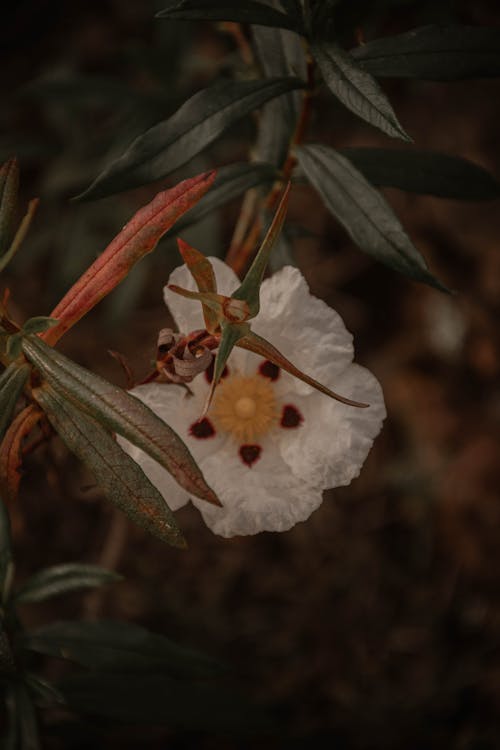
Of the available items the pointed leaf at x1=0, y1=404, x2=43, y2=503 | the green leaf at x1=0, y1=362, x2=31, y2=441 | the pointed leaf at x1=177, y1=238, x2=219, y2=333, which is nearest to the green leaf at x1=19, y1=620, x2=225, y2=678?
the pointed leaf at x1=0, y1=404, x2=43, y2=503

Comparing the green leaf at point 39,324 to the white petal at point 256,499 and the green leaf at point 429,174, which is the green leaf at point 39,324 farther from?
the green leaf at point 429,174

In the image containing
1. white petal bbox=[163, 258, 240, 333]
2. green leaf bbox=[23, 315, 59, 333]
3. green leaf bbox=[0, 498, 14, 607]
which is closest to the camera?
green leaf bbox=[23, 315, 59, 333]

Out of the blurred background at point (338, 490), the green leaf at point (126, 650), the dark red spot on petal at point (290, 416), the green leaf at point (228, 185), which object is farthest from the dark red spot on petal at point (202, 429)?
the blurred background at point (338, 490)

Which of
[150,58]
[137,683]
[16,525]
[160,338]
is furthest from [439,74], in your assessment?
[16,525]

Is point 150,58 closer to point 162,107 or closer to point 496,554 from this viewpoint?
point 162,107

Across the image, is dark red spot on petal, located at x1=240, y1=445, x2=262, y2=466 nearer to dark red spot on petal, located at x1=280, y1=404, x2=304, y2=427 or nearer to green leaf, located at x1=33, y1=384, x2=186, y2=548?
dark red spot on petal, located at x1=280, y1=404, x2=304, y2=427
